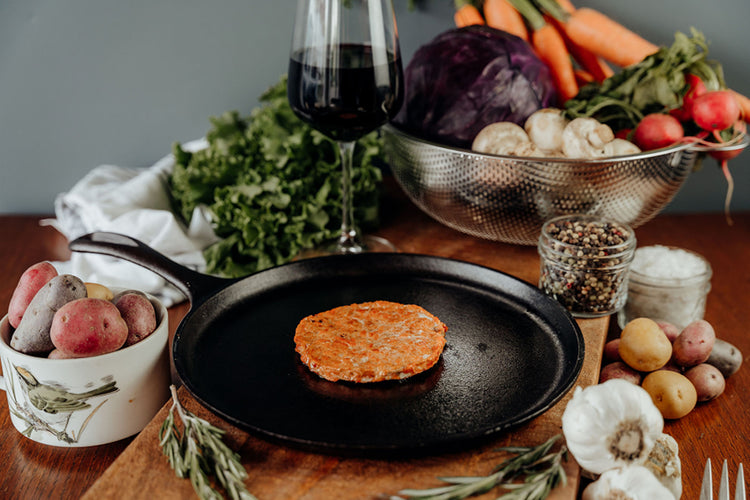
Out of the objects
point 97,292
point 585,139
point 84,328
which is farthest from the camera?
point 585,139

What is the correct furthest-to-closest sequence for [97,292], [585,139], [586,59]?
[586,59]
[585,139]
[97,292]

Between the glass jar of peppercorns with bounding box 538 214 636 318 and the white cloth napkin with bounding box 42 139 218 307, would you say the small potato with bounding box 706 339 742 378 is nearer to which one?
the glass jar of peppercorns with bounding box 538 214 636 318

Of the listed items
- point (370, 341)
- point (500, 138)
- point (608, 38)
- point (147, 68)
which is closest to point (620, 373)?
point (370, 341)

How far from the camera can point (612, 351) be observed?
3.53ft

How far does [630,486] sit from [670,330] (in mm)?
437

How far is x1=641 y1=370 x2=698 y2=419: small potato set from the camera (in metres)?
0.96

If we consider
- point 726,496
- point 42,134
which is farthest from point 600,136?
point 42,134

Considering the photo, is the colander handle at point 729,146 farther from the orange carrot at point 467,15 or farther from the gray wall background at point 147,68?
the orange carrot at point 467,15

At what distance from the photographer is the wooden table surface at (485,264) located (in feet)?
2.74

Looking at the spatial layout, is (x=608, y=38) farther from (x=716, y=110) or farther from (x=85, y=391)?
(x=85, y=391)

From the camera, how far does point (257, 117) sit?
1.51 m

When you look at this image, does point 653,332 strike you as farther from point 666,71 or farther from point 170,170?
point 170,170

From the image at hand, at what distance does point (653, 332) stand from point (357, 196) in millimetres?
700

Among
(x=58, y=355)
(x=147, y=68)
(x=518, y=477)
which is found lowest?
(x=518, y=477)
